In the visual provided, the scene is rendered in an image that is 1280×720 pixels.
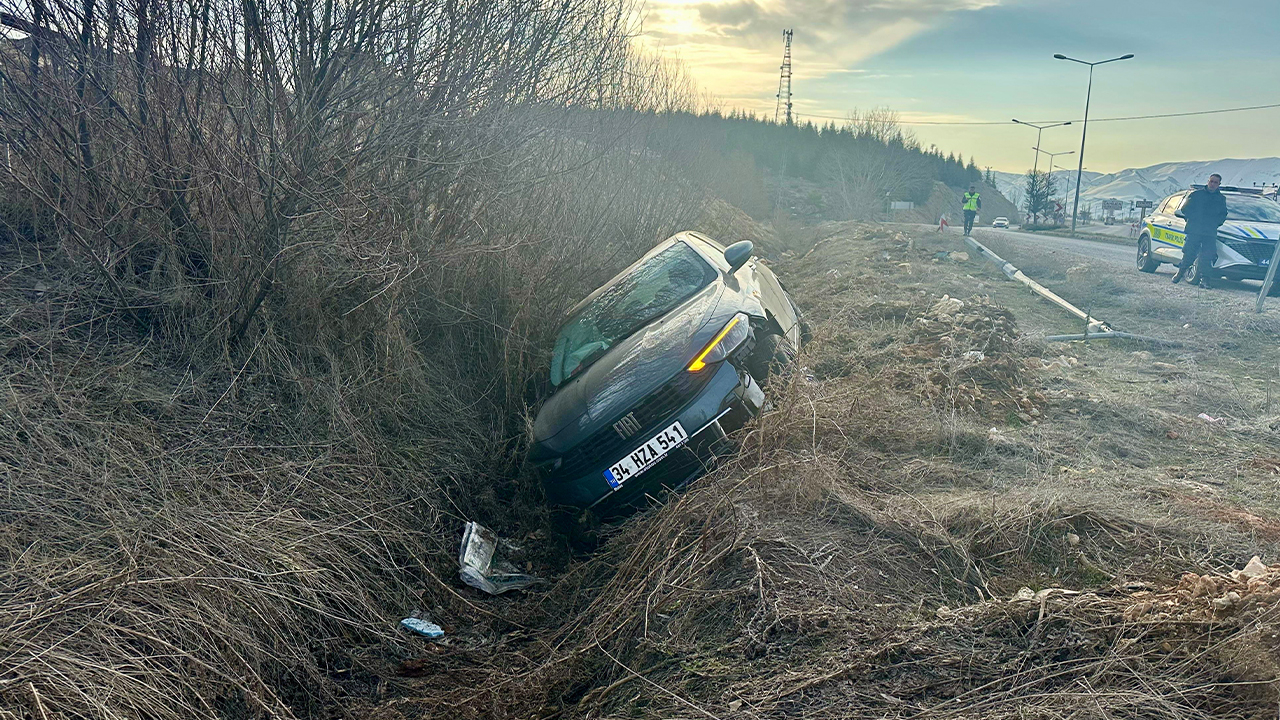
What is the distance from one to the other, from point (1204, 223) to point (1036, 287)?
2.62 meters

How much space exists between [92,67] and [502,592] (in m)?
3.80

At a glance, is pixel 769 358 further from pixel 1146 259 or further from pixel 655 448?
pixel 1146 259

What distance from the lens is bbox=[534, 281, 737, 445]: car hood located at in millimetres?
4621

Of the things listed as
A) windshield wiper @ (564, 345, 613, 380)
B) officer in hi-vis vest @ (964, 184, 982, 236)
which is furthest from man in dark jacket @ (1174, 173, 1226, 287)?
windshield wiper @ (564, 345, 613, 380)

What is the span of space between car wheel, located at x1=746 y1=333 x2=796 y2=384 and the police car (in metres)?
10.3

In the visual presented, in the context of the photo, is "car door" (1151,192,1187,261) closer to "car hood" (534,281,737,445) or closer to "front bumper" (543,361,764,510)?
"car hood" (534,281,737,445)

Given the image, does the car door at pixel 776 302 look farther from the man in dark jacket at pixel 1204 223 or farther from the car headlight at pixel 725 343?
the man in dark jacket at pixel 1204 223

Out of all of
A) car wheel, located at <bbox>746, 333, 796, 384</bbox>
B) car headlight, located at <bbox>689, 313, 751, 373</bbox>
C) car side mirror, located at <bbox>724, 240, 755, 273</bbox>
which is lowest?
car wheel, located at <bbox>746, 333, 796, 384</bbox>

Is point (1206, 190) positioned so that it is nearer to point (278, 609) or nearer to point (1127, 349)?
point (1127, 349)

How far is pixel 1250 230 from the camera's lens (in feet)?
39.0

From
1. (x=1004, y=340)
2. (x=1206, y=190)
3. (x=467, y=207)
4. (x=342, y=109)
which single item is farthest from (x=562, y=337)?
(x=1206, y=190)

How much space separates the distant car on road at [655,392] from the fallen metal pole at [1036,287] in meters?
5.50

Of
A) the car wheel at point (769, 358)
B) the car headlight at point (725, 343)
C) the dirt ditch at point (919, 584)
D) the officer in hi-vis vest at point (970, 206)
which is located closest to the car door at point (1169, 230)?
the officer in hi-vis vest at point (970, 206)

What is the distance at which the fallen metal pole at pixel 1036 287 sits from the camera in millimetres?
9164
